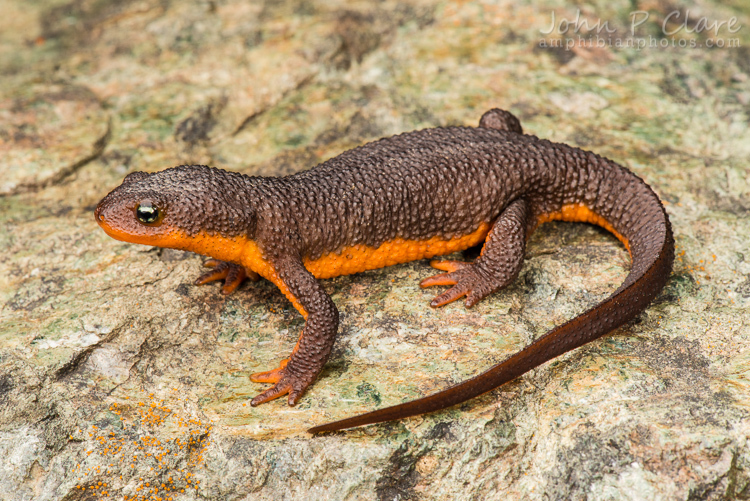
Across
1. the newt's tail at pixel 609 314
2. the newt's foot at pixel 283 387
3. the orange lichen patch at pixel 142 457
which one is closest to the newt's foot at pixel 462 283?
the newt's tail at pixel 609 314

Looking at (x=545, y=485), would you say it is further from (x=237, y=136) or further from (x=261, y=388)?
(x=237, y=136)

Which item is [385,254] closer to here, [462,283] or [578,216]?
[462,283]


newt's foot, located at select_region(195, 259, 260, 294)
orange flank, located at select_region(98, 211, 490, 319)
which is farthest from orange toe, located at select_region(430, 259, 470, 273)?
newt's foot, located at select_region(195, 259, 260, 294)

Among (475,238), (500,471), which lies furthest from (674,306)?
(500,471)

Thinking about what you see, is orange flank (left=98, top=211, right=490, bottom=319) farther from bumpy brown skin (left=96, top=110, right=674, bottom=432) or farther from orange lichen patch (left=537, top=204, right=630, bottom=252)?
orange lichen patch (left=537, top=204, right=630, bottom=252)

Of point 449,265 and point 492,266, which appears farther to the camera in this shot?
point 449,265

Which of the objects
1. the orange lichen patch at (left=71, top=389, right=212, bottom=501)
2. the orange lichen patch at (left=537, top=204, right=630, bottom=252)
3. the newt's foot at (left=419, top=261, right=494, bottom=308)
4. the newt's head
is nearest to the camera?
the orange lichen patch at (left=71, top=389, right=212, bottom=501)

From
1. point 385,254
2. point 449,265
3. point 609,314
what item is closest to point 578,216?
point 449,265
